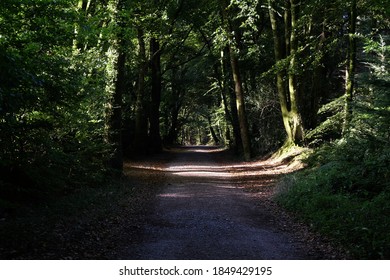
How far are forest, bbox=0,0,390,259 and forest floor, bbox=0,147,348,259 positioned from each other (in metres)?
0.52

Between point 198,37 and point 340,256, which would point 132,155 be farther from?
point 340,256

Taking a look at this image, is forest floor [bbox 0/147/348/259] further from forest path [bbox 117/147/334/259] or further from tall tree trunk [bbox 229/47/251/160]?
tall tree trunk [bbox 229/47/251/160]

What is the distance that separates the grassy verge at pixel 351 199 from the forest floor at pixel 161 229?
1.22ft

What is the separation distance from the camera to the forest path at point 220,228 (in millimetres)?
6621

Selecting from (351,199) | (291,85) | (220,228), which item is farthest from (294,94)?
(220,228)

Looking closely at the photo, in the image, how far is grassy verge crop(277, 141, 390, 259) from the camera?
21.7 feet

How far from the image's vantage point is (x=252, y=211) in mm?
10305

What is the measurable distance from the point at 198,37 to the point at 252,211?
83.0 feet

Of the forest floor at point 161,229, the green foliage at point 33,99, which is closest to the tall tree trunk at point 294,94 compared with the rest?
the forest floor at point 161,229

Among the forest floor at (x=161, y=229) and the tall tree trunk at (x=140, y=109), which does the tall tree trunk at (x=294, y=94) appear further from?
the tall tree trunk at (x=140, y=109)

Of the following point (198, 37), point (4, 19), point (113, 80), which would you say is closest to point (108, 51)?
point (113, 80)

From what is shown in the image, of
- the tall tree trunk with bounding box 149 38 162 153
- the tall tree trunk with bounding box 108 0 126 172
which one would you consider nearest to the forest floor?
the tall tree trunk with bounding box 108 0 126 172

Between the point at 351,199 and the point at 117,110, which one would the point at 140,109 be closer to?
the point at 117,110

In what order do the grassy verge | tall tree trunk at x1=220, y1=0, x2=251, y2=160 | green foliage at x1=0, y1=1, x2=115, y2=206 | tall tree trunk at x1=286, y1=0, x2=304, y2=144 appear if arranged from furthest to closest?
tall tree trunk at x1=220, y1=0, x2=251, y2=160
tall tree trunk at x1=286, y1=0, x2=304, y2=144
green foliage at x1=0, y1=1, x2=115, y2=206
the grassy verge
